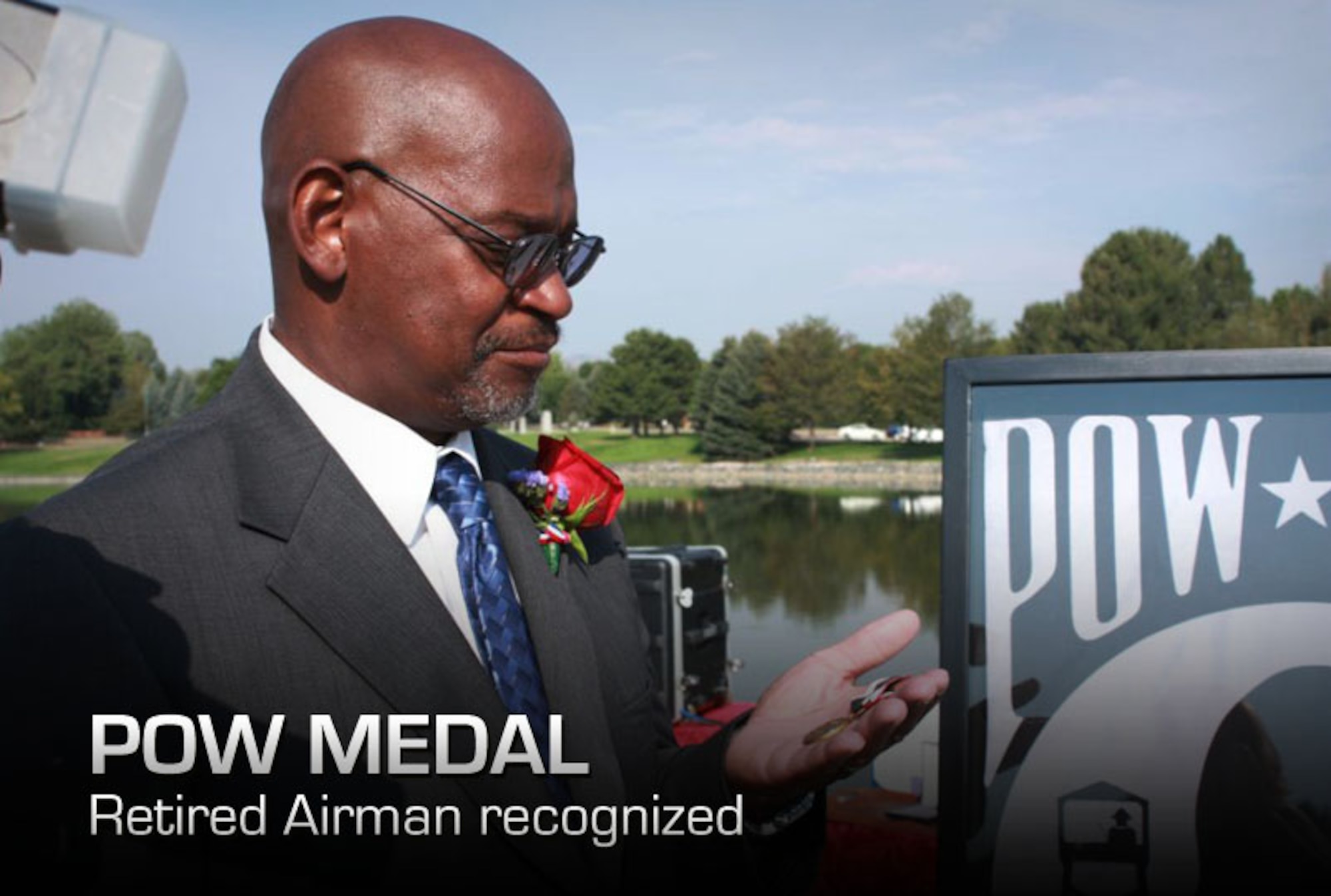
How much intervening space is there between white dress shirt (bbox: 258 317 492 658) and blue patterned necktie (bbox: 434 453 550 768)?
28 mm

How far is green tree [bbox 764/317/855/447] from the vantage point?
6962 centimetres

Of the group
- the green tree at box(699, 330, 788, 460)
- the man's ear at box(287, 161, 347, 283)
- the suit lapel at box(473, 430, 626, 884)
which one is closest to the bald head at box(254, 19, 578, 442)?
the man's ear at box(287, 161, 347, 283)

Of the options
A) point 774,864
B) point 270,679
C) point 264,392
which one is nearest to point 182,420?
point 264,392

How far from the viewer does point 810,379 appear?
228 ft

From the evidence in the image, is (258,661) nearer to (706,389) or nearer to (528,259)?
(528,259)

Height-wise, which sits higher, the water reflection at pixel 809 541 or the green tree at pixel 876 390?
the green tree at pixel 876 390

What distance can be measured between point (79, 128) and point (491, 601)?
1.27 meters

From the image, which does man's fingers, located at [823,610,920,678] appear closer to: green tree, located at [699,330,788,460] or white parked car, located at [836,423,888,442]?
green tree, located at [699,330,788,460]

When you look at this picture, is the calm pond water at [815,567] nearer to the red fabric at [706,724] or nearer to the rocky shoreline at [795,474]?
the red fabric at [706,724]

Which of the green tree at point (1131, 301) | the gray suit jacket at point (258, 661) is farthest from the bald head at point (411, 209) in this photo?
the green tree at point (1131, 301)

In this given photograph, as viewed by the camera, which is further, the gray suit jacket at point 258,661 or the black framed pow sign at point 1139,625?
the black framed pow sign at point 1139,625

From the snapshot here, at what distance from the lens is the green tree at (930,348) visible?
6344 centimetres

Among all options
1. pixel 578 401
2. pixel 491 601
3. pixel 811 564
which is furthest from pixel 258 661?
pixel 578 401

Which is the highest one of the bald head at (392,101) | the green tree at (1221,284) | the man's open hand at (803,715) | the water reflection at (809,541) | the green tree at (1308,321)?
the green tree at (1221,284)
